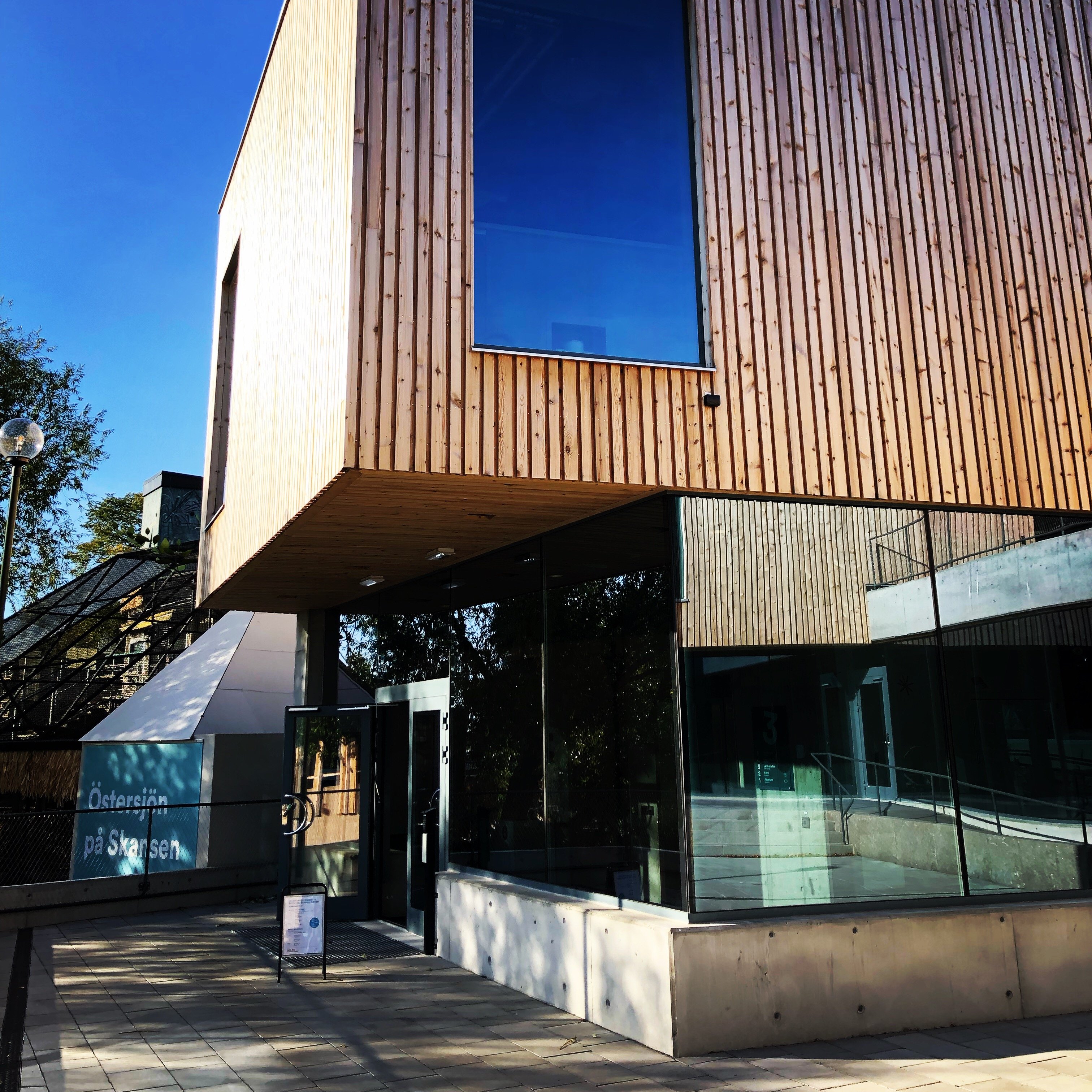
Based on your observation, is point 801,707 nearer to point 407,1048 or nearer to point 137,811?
point 407,1048

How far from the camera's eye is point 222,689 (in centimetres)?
1634

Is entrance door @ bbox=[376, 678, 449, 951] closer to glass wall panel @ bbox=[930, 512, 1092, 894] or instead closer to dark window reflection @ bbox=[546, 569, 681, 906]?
dark window reflection @ bbox=[546, 569, 681, 906]

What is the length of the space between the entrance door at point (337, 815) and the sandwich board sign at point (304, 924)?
9.48ft

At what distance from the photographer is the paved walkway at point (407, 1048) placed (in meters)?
6.02

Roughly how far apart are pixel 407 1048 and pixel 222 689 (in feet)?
34.6

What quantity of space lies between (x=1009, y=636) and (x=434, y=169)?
19.6 ft

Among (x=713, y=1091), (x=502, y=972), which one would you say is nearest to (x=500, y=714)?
(x=502, y=972)

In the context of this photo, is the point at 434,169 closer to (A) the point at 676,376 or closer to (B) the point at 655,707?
(A) the point at 676,376

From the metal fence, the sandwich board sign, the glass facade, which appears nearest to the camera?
the glass facade

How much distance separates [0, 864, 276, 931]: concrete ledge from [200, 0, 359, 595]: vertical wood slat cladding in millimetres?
3799

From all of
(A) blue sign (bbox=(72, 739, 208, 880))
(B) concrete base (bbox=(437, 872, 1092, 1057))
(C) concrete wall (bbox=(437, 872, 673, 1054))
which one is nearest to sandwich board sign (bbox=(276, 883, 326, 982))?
(C) concrete wall (bbox=(437, 872, 673, 1054))

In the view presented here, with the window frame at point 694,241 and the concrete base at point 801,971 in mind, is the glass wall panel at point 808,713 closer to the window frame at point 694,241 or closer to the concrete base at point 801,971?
the concrete base at point 801,971

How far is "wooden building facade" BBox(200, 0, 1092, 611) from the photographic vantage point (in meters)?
7.25

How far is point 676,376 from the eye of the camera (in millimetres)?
7660
